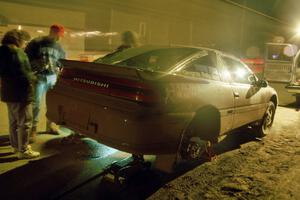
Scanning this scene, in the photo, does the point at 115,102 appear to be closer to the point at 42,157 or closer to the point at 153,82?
the point at 153,82

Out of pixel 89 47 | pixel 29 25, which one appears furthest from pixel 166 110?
pixel 89 47

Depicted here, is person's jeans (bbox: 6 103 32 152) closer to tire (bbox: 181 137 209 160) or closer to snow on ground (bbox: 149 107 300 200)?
snow on ground (bbox: 149 107 300 200)

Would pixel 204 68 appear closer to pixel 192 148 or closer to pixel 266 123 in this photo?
pixel 192 148

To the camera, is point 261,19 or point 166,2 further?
point 261,19

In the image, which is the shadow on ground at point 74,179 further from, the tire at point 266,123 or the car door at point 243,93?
the tire at point 266,123

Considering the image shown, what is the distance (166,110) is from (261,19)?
3202cm

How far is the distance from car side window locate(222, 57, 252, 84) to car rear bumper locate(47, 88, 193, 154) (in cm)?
155

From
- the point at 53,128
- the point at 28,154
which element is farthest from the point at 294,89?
the point at 28,154

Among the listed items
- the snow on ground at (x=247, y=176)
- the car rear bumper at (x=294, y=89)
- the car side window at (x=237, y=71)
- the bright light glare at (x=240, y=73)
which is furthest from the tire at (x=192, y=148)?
the car rear bumper at (x=294, y=89)

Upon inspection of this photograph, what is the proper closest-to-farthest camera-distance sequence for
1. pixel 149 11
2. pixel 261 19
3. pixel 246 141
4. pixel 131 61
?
1. pixel 131 61
2. pixel 246 141
3. pixel 149 11
4. pixel 261 19

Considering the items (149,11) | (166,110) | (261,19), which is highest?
(261,19)

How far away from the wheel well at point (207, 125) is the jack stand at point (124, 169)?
2.25 ft

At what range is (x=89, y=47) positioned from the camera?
545 inches

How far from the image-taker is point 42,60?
505cm
